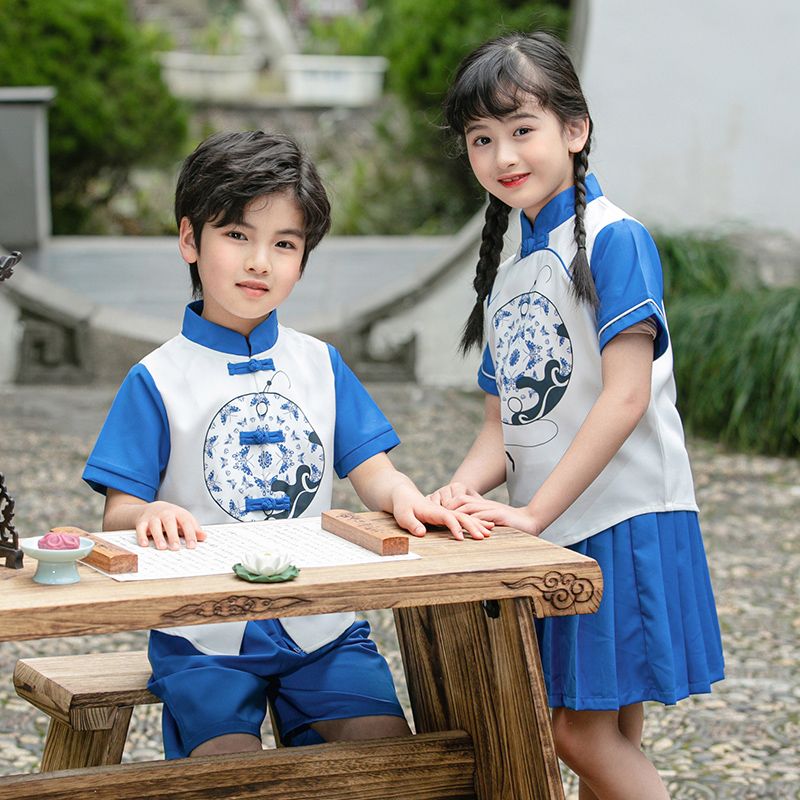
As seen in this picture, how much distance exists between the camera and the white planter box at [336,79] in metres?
16.3

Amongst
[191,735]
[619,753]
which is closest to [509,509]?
[619,753]

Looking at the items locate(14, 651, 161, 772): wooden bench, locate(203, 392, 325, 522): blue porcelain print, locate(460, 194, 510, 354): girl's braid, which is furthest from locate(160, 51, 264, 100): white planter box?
locate(203, 392, 325, 522): blue porcelain print

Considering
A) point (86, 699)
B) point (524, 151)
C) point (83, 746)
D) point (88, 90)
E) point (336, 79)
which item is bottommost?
point (83, 746)

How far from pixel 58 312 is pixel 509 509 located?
5.46 m

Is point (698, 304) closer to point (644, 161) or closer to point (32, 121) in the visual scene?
point (644, 161)

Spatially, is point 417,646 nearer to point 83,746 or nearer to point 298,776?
point 298,776

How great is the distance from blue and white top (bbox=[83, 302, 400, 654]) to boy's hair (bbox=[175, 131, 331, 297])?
0.52ft


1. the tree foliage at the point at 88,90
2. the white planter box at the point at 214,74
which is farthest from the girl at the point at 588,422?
the white planter box at the point at 214,74

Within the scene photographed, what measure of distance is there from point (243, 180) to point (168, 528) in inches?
20.7

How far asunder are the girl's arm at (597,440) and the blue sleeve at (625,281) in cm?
3

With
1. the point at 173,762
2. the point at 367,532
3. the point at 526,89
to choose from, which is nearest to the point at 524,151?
the point at 526,89

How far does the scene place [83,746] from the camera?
227cm

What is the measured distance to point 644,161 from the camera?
7004 mm

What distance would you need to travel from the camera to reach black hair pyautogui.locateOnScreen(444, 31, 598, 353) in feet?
6.70
